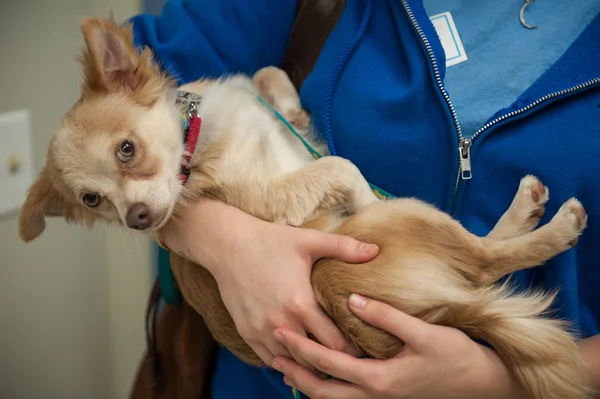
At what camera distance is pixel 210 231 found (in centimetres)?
107

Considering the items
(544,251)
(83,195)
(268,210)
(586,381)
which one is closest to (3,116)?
(83,195)

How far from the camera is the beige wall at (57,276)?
54.7 inches

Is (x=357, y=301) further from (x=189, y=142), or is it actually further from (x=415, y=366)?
(x=189, y=142)

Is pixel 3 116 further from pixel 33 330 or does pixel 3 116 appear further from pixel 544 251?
pixel 544 251

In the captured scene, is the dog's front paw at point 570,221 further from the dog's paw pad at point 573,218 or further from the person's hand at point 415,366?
the person's hand at point 415,366

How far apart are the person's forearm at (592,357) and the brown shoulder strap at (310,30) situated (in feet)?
2.69

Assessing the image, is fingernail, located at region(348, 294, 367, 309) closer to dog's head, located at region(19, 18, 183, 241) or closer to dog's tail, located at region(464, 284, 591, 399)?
dog's tail, located at region(464, 284, 591, 399)

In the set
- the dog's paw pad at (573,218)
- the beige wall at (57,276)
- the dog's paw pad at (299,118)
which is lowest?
the beige wall at (57,276)

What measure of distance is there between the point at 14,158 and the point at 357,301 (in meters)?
1.02

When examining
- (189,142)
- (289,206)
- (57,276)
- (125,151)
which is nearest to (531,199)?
(289,206)

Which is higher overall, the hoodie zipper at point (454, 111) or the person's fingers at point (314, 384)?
the hoodie zipper at point (454, 111)

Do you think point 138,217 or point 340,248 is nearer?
point 340,248

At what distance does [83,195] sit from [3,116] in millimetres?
406

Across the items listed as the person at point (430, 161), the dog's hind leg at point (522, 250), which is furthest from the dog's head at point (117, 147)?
the dog's hind leg at point (522, 250)
